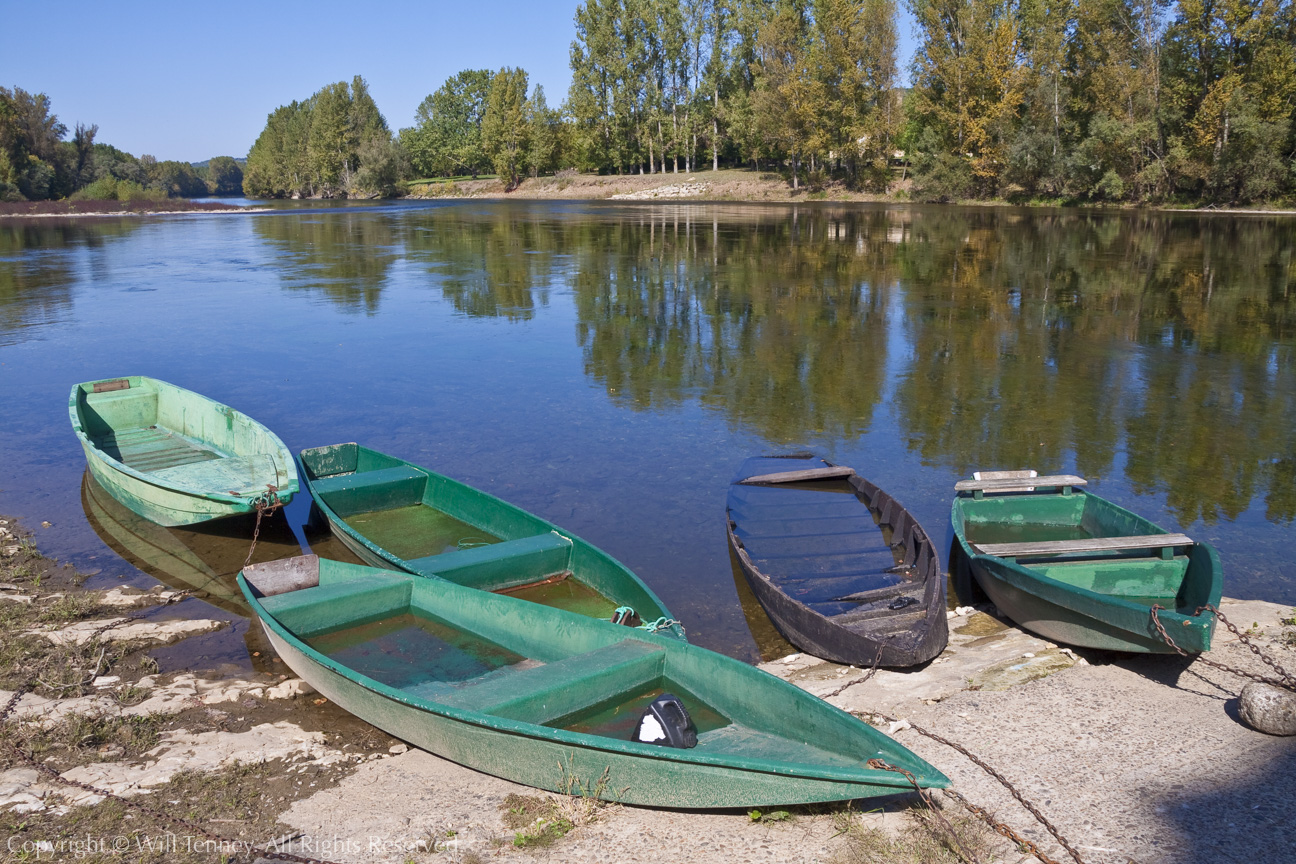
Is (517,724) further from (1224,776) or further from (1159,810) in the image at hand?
(1224,776)

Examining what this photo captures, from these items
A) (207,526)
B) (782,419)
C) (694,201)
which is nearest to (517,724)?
(207,526)

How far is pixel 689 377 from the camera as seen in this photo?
1518 centimetres

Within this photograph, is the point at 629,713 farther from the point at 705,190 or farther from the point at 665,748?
the point at 705,190

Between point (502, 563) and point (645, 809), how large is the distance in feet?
10.1

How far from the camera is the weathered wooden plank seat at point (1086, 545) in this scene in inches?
268

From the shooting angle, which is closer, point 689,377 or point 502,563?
point 502,563

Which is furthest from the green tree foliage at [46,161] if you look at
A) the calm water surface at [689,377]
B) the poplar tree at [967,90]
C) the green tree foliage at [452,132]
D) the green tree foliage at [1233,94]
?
the green tree foliage at [1233,94]

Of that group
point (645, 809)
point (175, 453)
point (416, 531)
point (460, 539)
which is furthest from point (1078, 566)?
point (175, 453)

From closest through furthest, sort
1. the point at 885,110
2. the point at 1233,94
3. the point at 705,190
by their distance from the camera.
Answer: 1. the point at 1233,94
2. the point at 885,110
3. the point at 705,190

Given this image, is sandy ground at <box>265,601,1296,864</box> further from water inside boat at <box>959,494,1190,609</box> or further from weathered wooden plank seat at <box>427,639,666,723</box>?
water inside boat at <box>959,494,1190,609</box>

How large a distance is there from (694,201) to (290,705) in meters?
73.2

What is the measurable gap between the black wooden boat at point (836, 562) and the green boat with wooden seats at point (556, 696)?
1.48 m

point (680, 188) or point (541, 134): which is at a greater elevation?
point (541, 134)

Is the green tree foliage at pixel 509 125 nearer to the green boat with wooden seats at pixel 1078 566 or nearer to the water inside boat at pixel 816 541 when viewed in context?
the water inside boat at pixel 816 541
